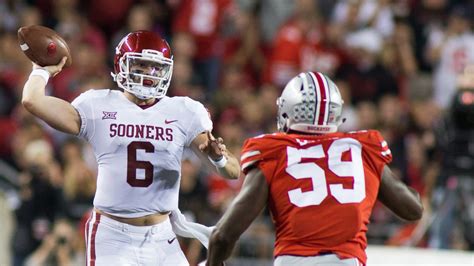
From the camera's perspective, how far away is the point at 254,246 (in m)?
10.4

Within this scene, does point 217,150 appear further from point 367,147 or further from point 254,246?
point 254,246

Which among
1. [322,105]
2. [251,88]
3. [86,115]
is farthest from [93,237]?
[251,88]

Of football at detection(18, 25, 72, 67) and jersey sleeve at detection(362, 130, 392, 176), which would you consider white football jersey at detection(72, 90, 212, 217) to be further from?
jersey sleeve at detection(362, 130, 392, 176)

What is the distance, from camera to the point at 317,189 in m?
5.26

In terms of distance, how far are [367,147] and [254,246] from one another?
5113 mm

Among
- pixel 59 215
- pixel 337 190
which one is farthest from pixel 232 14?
pixel 337 190

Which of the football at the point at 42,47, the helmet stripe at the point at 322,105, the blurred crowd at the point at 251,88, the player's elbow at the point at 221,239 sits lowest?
the blurred crowd at the point at 251,88

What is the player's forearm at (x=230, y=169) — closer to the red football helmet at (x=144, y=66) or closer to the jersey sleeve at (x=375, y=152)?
the red football helmet at (x=144, y=66)

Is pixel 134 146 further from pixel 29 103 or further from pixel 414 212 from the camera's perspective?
→ pixel 414 212

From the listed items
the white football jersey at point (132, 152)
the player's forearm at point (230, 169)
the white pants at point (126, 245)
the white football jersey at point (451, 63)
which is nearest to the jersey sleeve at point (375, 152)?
the player's forearm at point (230, 169)

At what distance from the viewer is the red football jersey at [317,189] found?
17.2 ft

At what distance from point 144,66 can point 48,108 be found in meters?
0.60

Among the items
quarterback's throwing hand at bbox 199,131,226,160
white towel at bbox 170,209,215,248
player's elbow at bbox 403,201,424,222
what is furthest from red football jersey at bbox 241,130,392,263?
white towel at bbox 170,209,215,248

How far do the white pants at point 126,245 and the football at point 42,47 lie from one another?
88 cm
